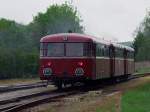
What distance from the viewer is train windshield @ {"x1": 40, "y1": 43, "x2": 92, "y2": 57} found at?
31156mm

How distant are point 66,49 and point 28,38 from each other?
50.4 meters

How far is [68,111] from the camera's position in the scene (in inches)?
786

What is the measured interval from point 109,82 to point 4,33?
37.8 metres

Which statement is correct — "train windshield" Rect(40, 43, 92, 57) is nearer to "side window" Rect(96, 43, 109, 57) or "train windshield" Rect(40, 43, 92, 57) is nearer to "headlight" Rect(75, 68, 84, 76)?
"headlight" Rect(75, 68, 84, 76)

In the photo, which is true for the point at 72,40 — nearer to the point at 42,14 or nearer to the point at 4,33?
the point at 4,33

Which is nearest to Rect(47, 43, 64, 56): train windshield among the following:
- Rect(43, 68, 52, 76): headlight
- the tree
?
Rect(43, 68, 52, 76): headlight

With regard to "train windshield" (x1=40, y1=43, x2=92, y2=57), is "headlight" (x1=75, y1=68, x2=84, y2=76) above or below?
below

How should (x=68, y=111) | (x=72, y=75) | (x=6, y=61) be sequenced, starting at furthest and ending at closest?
(x=6, y=61)
(x=72, y=75)
(x=68, y=111)

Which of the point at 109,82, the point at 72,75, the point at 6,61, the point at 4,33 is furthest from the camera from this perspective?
the point at 4,33

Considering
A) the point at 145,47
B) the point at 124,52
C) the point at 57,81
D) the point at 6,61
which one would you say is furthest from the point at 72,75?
the point at 145,47

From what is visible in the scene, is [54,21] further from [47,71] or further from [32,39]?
[47,71]

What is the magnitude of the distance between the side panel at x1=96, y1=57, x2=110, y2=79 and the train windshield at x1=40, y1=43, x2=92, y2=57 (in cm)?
157

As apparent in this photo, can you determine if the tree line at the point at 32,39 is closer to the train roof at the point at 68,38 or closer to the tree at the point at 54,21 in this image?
the tree at the point at 54,21

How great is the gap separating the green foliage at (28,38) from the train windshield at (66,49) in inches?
730
